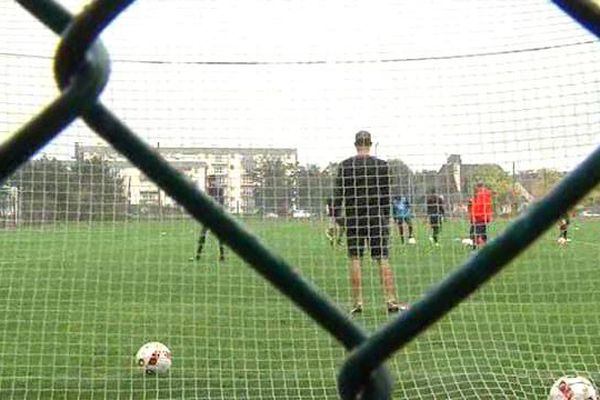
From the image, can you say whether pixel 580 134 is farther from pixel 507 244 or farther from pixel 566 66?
pixel 507 244

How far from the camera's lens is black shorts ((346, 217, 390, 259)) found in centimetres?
641

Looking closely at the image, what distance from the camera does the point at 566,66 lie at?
551cm

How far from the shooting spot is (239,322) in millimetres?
6754

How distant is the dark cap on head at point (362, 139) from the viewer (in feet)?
19.7

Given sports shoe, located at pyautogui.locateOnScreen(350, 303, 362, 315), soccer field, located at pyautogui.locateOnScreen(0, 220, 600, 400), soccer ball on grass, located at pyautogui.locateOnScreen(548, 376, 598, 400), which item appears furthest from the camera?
sports shoe, located at pyautogui.locateOnScreen(350, 303, 362, 315)

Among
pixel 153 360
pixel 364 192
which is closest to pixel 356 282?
pixel 364 192

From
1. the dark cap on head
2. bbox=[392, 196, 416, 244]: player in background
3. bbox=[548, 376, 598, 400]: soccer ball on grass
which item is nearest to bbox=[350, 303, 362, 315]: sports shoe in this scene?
bbox=[392, 196, 416, 244]: player in background

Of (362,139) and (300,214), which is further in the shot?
(300,214)

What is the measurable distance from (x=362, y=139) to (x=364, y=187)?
0.36m

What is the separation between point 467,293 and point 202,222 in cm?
22

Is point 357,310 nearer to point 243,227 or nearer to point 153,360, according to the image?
point 153,360

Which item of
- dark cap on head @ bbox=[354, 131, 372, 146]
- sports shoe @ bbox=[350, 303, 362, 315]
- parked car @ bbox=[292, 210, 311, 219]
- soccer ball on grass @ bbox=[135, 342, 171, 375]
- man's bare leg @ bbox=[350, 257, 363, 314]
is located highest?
dark cap on head @ bbox=[354, 131, 372, 146]

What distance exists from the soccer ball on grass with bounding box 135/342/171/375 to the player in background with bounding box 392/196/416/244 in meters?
2.12

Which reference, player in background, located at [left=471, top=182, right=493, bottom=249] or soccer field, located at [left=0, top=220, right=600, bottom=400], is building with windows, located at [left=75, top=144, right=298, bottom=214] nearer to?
soccer field, located at [left=0, top=220, right=600, bottom=400]
